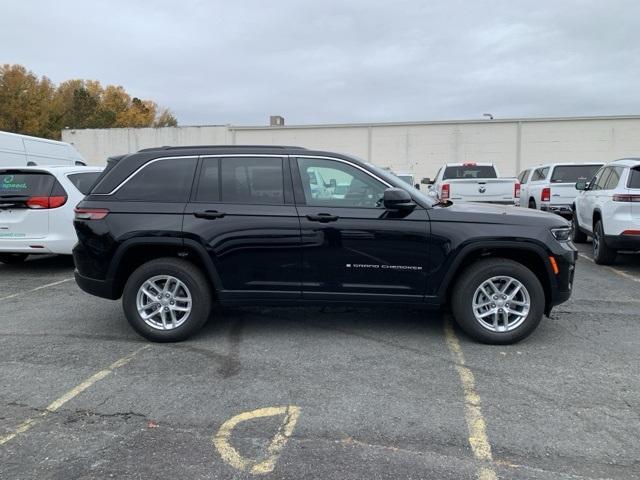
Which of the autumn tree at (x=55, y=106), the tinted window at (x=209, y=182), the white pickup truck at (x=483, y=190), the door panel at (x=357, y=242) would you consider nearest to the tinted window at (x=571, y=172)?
the white pickup truck at (x=483, y=190)

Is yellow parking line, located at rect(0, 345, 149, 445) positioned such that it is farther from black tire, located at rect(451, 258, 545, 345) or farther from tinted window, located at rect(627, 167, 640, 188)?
tinted window, located at rect(627, 167, 640, 188)

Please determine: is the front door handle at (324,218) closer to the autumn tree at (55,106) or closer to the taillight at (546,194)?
the taillight at (546,194)

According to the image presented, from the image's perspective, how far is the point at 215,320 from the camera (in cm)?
572

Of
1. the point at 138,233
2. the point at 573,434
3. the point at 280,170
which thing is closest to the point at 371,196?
the point at 280,170

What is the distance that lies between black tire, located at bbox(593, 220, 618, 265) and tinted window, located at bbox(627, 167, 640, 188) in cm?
89

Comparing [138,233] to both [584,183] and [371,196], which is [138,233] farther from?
[584,183]

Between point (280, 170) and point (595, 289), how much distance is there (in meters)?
4.87

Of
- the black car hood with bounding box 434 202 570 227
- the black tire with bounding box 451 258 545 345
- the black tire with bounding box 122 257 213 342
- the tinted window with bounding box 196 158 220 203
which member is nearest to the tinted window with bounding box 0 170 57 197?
the black tire with bounding box 122 257 213 342

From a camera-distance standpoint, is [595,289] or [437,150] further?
[437,150]

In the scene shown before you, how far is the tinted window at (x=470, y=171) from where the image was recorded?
1386cm

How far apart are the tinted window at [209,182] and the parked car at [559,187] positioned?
10.0 meters

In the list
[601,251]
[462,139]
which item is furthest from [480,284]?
[462,139]

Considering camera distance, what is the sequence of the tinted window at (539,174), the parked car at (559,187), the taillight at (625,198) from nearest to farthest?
1. the taillight at (625,198)
2. the parked car at (559,187)
3. the tinted window at (539,174)

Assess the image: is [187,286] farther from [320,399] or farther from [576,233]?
[576,233]
